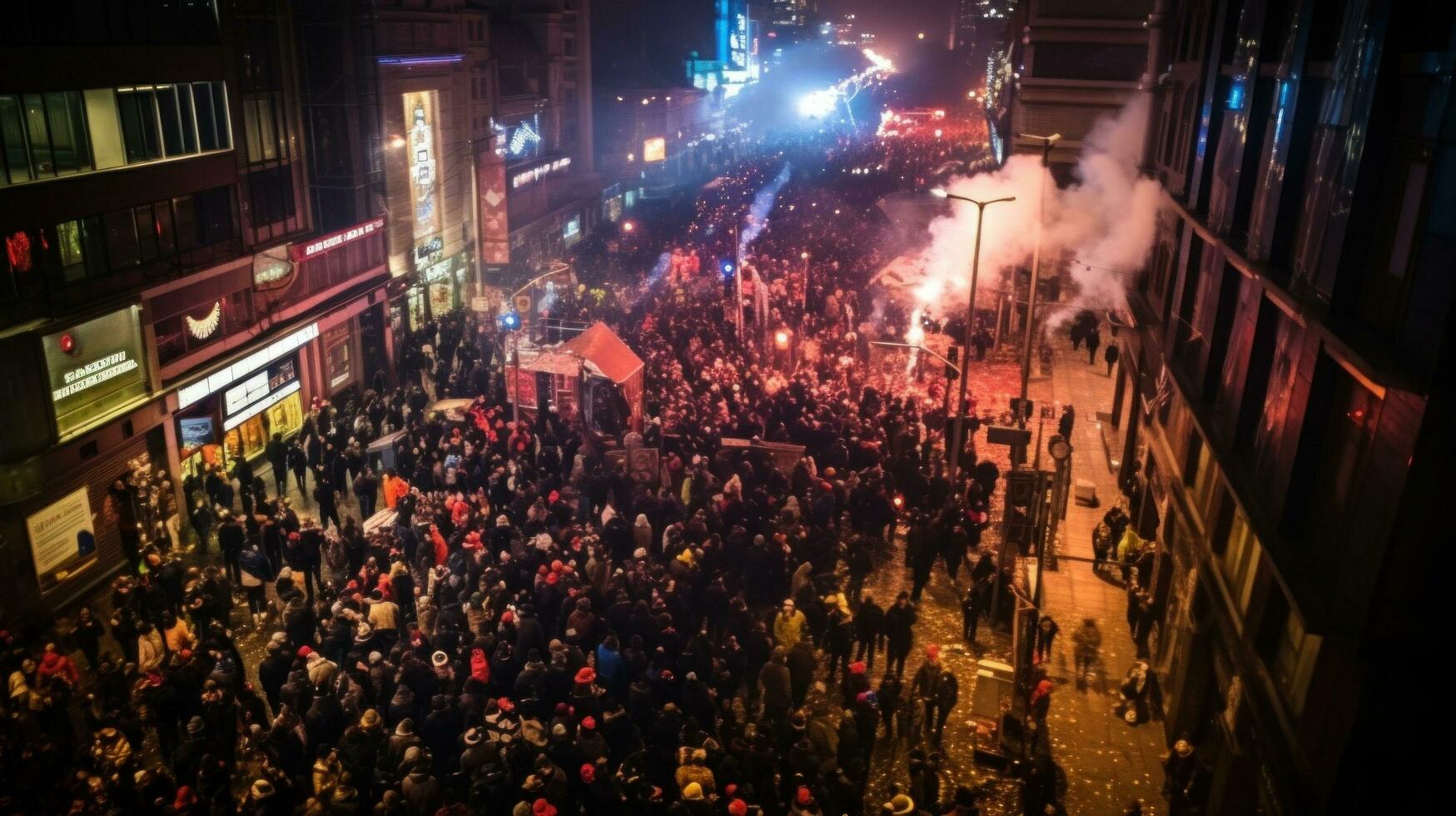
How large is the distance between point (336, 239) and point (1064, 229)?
19317mm

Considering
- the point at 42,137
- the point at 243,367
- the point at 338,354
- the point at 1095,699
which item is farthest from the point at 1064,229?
the point at 42,137

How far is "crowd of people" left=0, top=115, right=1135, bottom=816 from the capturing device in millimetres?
9891

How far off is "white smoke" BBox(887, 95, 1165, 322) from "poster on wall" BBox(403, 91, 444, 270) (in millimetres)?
14517

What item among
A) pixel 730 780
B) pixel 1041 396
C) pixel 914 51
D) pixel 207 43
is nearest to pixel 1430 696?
pixel 730 780

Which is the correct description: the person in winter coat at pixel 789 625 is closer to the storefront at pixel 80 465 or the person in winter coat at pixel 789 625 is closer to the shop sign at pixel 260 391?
the storefront at pixel 80 465

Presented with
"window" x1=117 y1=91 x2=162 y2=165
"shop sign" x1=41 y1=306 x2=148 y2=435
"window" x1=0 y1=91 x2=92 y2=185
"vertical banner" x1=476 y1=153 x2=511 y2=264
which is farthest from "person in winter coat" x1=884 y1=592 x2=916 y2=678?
"vertical banner" x1=476 y1=153 x2=511 y2=264

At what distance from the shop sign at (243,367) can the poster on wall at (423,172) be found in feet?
25.8

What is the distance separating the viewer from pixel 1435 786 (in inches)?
277

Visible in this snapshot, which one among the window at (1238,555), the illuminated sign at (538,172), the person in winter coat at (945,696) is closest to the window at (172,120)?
the person in winter coat at (945,696)

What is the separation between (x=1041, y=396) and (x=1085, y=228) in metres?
4.87

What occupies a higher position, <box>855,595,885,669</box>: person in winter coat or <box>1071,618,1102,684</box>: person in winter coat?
<box>855,595,885,669</box>: person in winter coat

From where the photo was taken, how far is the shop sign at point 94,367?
1595 centimetres

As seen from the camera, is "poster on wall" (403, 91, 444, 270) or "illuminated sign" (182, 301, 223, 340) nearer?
"illuminated sign" (182, 301, 223, 340)

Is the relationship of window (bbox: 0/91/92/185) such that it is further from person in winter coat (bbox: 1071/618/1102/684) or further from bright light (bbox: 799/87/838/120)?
bright light (bbox: 799/87/838/120)
